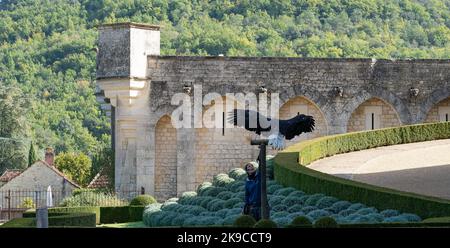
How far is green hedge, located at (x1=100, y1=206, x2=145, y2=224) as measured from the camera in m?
30.5

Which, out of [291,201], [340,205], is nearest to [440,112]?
[291,201]

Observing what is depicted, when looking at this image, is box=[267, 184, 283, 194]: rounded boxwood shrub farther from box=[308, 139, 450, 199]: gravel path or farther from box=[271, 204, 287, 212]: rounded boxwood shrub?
box=[271, 204, 287, 212]: rounded boxwood shrub

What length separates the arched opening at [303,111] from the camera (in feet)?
126

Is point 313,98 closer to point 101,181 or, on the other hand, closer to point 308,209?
point 101,181

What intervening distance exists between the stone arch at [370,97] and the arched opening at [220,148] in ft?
8.82

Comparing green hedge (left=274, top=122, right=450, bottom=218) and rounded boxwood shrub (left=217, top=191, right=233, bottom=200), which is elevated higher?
green hedge (left=274, top=122, right=450, bottom=218)

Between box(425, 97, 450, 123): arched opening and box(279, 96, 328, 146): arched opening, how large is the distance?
3.03 metres

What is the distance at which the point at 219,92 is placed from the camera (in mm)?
37938

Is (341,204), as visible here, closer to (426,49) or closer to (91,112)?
(426,49)

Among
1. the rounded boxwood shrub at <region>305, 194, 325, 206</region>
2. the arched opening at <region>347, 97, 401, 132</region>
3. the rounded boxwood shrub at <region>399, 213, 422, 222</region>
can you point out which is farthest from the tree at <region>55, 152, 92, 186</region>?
the rounded boxwood shrub at <region>399, 213, 422, 222</region>

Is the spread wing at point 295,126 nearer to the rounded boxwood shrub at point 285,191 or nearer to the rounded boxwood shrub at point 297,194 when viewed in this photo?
the rounded boxwood shrub at point 297,194

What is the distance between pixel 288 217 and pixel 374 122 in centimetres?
2115

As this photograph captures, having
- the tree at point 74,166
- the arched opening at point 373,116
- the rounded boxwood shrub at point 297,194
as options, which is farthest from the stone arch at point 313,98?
the tree at point 74,166

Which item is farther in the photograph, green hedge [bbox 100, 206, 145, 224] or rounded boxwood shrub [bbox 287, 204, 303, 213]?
green hedge [bbox 100, 206, 145, 224]
